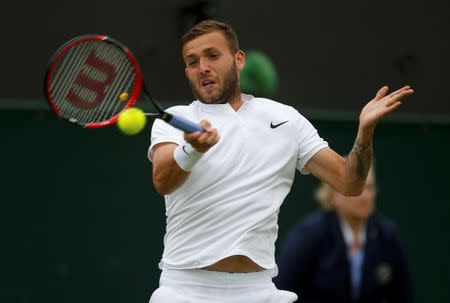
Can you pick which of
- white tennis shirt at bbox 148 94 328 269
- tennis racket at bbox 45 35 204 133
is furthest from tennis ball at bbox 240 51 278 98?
white tennis shirt at bbox 148 94 328 269

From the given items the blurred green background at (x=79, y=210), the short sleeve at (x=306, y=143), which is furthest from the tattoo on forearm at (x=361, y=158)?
the blurred green background at (x=79, y=210)

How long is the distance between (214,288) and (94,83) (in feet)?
3.37

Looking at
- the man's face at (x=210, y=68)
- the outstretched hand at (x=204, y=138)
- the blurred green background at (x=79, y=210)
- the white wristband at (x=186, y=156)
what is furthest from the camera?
the blurred green background at (x=79, y=210)

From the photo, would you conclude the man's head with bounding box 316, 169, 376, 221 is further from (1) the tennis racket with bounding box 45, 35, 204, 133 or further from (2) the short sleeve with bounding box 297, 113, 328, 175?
(1) the tennis racket with bounding box 45, 35, 204, 133

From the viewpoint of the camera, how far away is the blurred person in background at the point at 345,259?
6.56 metres

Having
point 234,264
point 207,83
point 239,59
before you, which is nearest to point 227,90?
point 207,83

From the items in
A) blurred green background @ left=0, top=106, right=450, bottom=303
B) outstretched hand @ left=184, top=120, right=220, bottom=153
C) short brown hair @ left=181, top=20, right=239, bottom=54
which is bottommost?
blurred green background @ left=0, top=106, right=450, bottom=303

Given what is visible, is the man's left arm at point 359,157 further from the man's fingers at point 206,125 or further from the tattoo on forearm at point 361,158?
the man's fingers at point 206,125

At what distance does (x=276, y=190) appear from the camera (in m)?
5.04

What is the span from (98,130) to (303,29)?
173 centimetres

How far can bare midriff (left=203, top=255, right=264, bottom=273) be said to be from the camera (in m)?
4.91

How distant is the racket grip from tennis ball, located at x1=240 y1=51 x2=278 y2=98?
4.03 meters

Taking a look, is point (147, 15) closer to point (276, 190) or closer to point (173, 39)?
point (173, 39)

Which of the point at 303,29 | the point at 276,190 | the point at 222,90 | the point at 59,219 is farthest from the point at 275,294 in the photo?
the point at 303,29
